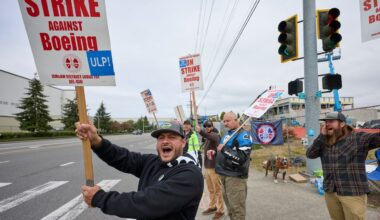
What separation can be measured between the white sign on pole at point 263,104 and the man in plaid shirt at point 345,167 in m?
1.57

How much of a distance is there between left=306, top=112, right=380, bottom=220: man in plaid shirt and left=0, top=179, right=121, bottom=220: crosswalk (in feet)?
15.3

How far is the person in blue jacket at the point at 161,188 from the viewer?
5.42 ft

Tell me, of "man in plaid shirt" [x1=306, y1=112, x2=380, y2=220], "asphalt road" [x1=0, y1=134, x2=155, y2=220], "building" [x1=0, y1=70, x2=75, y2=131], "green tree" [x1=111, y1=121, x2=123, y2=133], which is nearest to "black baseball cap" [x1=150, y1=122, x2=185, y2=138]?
"man in plaid shirt" [x1=306, y1=112, x2=380, y2=220]

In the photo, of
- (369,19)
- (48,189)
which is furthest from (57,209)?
(369,19)

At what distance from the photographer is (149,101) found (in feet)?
24.4

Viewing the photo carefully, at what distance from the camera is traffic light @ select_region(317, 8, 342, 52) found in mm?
5754

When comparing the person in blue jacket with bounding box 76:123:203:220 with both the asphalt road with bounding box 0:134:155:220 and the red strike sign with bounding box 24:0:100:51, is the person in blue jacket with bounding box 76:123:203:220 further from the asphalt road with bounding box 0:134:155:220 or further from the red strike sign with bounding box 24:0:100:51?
the asphalt road with bounding box 0:134:155:220

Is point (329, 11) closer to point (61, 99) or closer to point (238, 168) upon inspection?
point (238, 168)

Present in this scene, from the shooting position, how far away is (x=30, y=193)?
6.37 m

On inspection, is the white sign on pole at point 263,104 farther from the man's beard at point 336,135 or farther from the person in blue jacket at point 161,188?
the person in blue jacket at point 161,188

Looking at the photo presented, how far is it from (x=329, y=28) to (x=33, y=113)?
159ft

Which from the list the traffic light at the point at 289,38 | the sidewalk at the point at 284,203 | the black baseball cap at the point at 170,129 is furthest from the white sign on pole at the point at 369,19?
the traffic light at the point at 289,38

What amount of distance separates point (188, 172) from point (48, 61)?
5.39ft

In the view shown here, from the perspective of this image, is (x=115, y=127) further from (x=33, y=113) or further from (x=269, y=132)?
(x=269, y=132)
